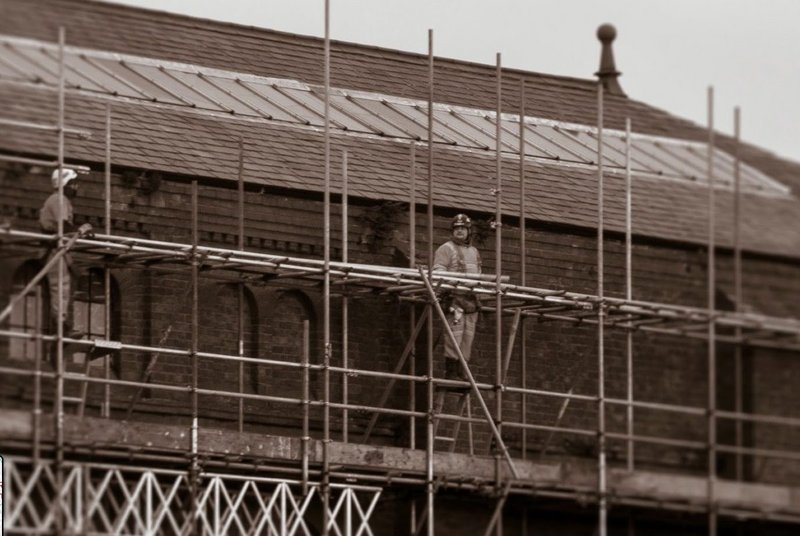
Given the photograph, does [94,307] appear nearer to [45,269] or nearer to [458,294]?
[458,294]

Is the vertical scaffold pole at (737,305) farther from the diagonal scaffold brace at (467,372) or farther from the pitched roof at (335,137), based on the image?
the diagonal scaffold brace at (467,372)

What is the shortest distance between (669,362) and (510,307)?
7.14ft

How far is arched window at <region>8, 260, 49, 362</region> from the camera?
30828 millimetres

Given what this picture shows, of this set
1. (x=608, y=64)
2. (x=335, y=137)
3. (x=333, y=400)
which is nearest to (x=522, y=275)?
(x=333, y=400)

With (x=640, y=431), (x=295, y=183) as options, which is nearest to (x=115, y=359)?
(x=295, y=183)

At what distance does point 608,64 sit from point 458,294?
13.2 metres

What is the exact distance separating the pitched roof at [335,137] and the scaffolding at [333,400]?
563 millimetres

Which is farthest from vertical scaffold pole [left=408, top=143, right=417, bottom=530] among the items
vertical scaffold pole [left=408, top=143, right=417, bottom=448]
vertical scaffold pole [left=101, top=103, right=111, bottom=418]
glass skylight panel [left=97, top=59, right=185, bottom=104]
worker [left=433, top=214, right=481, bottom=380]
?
vertical scaffold pole [left=101, top=103, right=111, bottom=418]

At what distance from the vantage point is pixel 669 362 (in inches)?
1337

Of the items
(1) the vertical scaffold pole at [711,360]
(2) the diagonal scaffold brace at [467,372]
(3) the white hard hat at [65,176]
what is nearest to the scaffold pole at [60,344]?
(3) the white hard hat at [65,176]

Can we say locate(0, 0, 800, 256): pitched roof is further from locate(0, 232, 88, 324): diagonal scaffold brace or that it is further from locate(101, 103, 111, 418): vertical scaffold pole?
locate(0, 232, 88, 324): diagonal scaffold brace

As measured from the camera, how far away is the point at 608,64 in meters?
44.6

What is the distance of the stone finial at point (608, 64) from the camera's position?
4391 cm

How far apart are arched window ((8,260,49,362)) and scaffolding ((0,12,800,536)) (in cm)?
54
